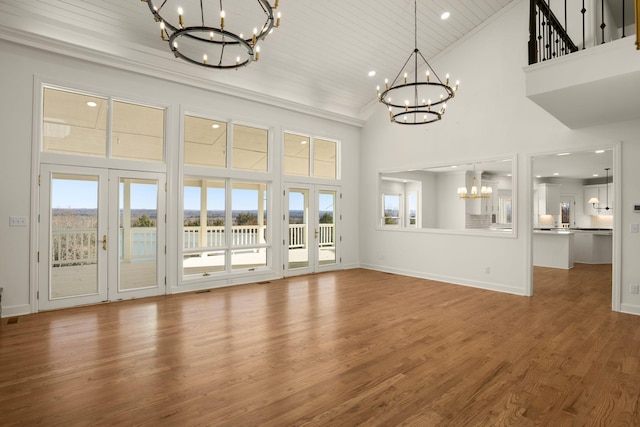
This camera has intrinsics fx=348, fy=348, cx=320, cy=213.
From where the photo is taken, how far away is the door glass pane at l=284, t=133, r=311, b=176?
24.3 feet

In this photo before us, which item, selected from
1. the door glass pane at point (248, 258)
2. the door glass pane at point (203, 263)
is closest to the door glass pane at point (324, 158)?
the door glass pane at point (248, 258)

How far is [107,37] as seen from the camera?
5098mm

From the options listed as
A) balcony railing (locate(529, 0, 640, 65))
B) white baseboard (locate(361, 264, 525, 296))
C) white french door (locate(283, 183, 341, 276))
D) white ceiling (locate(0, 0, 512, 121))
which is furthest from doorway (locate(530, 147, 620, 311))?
white french door (locate(283, 183, 341, 276))

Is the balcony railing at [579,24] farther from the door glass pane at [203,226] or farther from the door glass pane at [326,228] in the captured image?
the door glass pane at [203,226]

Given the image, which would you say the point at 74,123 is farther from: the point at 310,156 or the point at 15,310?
the point at 310,156

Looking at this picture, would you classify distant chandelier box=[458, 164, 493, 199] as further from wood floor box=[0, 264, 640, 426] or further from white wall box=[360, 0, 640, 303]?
wood floor box=[0, 264, 640, 426]

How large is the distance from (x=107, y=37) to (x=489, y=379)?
6.37 metres

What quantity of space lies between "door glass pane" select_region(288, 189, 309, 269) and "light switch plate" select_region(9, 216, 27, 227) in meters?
4.30

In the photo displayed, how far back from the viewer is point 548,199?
1203 cm

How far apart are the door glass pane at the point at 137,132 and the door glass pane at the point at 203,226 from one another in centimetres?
75

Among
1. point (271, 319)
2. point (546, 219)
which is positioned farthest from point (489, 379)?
point (546, 219)

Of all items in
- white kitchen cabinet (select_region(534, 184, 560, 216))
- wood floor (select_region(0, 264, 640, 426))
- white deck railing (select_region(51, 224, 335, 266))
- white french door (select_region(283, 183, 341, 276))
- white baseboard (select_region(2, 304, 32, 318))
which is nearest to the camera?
wood floor (select_region(0, 264, 640, 426))

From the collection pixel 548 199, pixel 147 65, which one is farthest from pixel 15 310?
pixel 548 199

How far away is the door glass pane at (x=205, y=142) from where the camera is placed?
607 cm
